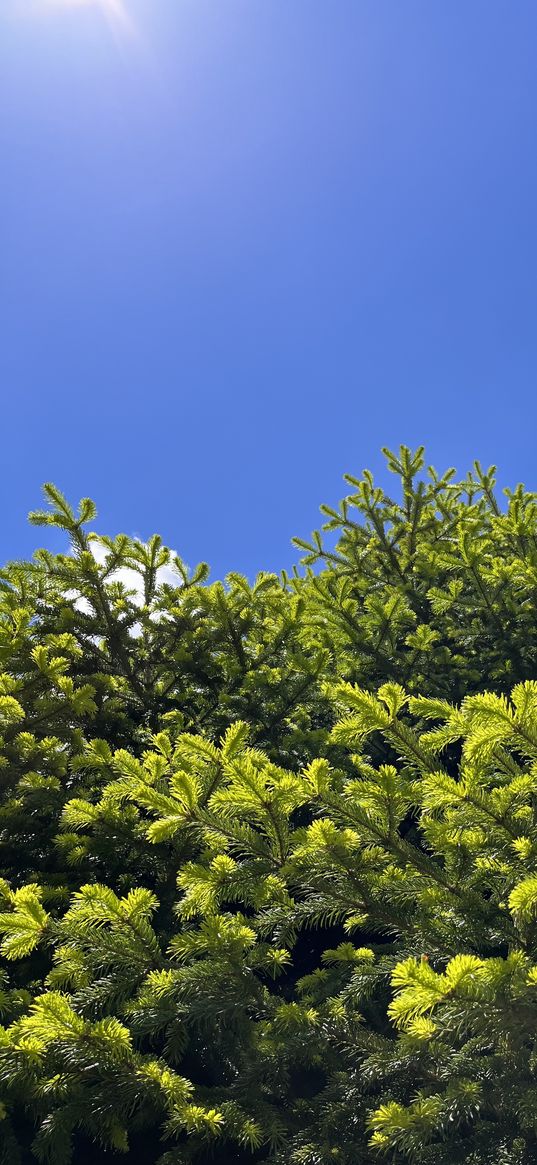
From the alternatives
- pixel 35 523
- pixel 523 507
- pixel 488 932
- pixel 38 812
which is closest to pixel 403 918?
pixel 488 932

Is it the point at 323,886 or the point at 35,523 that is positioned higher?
the point at 35,523

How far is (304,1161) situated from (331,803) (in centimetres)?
151

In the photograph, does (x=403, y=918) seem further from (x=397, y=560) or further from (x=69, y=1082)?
(x=397, y=560)

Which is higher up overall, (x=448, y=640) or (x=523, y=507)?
(x=523, y=507)

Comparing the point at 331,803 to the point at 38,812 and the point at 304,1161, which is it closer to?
the point at 304,1161

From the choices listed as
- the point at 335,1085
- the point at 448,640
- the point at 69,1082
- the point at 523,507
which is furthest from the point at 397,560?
the point at 69,1082

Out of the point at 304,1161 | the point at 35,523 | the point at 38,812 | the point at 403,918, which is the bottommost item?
the point at 304,1161

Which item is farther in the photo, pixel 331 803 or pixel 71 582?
pixel 71 582

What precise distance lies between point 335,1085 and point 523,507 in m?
6.18

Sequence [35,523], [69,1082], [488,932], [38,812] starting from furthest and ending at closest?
[35,523] → [38,812] → [488,932] → [69,1082]

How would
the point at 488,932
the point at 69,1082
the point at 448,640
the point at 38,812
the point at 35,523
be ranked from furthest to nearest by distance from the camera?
the point at 448,640
the point at 35,523
the point at 38,812
the point at 488,932
the point at 69,1082

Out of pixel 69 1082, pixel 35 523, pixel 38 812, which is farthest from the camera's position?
pixel 35 523

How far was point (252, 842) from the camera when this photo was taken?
109 inches

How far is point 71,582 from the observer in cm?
564
